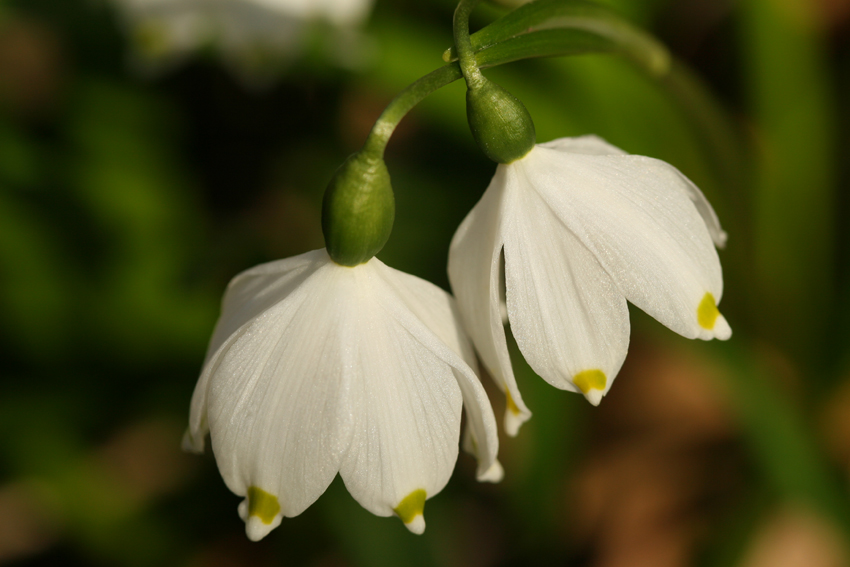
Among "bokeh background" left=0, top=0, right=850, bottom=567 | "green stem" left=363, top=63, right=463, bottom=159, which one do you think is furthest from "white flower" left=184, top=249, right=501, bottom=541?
"bokeh background" left=0, top=0, right=850, bottom=567

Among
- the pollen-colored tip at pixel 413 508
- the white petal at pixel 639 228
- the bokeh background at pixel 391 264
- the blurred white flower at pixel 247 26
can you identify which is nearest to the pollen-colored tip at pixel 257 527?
the pollen-colored tip at pixel 413 508

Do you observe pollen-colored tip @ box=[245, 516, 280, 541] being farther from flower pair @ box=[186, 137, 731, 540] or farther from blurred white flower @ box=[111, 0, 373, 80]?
blurred white flower @ box=[111, 0, 373, 80]

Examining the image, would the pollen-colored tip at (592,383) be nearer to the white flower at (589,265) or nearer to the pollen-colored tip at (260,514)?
the white flower at (589,265)

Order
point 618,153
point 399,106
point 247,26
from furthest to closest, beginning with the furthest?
point 247,26 → point 618,153 → point 399,106

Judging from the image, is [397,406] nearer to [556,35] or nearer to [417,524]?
[417,524]

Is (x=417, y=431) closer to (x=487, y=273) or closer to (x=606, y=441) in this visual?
(x=487, y=273)

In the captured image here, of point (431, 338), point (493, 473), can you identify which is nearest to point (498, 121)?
point (431, 338)

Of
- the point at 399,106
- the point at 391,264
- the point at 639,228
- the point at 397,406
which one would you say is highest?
the point at 399,106
